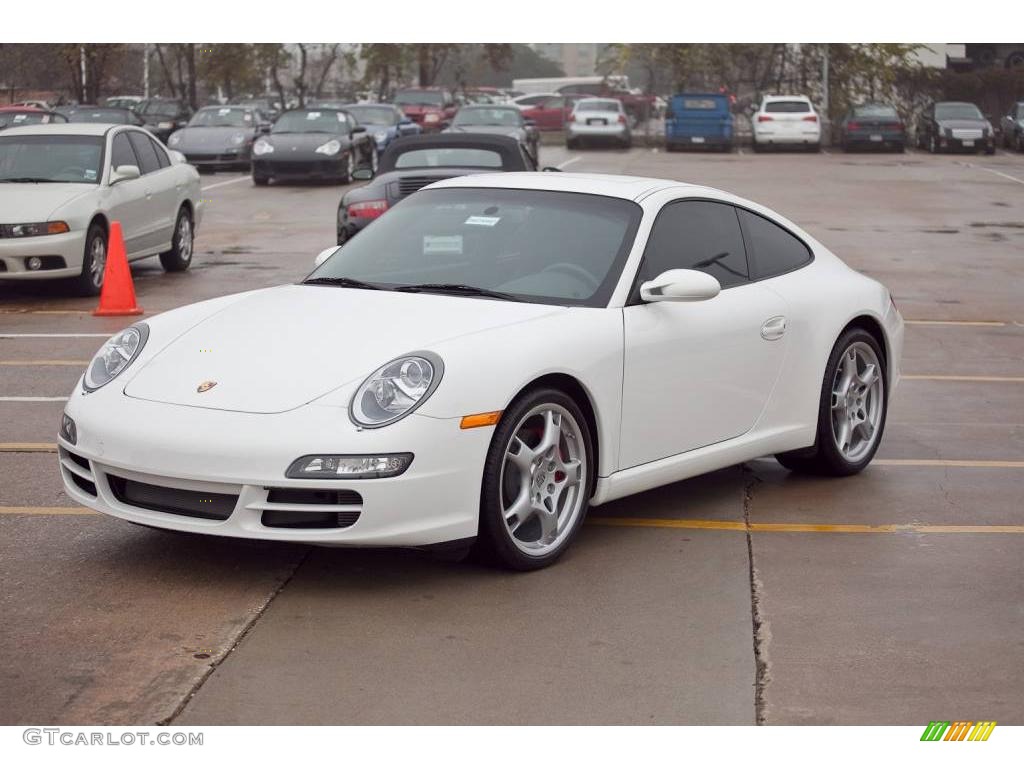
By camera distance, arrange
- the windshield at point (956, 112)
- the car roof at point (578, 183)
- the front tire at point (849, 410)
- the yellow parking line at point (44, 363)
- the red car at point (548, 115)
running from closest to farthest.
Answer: the car roof at point (578, 183) < the front tire at point (849, 410) < the yellow parking line at point (44, 363) < the windshield at point (956, 112) < the red car at point (548, 115)

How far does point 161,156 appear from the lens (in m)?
15.8

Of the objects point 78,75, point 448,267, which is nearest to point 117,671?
point 448,267

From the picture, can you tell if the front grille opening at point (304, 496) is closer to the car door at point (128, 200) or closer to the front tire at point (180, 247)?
the car door at point (128, 200)

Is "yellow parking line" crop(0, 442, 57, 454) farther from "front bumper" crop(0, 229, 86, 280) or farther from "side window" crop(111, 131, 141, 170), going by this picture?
"side window" crop(111, 131, 141, 170)

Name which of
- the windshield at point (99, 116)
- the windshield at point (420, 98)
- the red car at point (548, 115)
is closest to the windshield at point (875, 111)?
the windshield at point (420, 98)

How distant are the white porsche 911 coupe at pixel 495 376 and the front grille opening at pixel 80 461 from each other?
0.01 meters

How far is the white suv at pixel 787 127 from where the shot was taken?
4256 centimetres

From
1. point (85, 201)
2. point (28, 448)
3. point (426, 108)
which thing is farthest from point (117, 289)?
point (426, 108)

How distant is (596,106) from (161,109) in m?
12.0

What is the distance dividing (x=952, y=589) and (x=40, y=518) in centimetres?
354

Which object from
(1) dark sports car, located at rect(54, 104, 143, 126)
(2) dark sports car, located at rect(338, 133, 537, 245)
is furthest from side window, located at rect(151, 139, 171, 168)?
(1) dark sports car, located at rect(54, 104, 143, 126)

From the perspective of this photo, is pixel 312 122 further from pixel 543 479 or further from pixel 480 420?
pixel 480 420

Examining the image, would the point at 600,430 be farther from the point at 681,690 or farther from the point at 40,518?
the point at 40,518

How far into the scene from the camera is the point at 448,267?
21.1 ft
